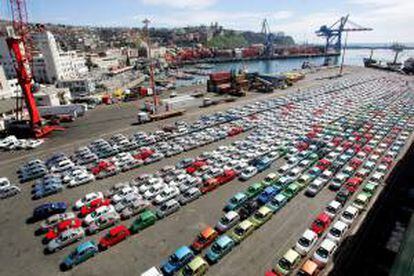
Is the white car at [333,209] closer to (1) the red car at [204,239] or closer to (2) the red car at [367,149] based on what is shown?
(1) the red car at [204,239]

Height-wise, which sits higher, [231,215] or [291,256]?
[231,215]

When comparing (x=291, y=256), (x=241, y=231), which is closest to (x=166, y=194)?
(x=241, y=231)

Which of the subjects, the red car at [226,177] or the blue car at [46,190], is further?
the red car at [226,177]

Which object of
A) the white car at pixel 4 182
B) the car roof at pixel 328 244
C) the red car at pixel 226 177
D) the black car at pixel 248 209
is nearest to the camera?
the car roof at pixel 328 244

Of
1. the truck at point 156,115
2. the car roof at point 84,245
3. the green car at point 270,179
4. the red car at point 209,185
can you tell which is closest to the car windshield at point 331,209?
the green car at point 270,179

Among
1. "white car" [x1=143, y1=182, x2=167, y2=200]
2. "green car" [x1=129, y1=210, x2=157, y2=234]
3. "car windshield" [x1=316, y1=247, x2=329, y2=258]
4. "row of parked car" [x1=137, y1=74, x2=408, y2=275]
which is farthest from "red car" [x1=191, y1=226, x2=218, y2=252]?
"white car" [x1=143, y1=182, x2=167, y2=200]

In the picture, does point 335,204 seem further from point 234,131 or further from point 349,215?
point 234,131

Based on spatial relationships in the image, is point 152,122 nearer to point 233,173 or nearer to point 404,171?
point 233,173
